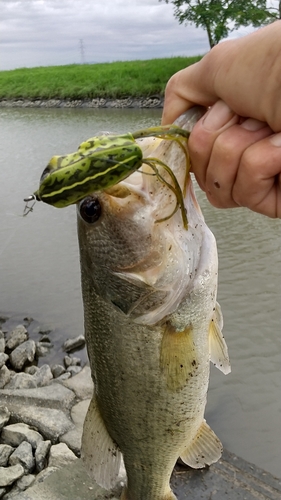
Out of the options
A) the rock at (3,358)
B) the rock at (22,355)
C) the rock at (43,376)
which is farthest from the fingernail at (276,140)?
the rock at (22,355)

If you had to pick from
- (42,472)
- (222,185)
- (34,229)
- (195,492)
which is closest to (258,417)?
(195,492)

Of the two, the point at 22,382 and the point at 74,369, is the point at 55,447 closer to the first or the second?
the point at 22,382

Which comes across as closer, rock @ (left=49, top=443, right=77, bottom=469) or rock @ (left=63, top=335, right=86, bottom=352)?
rock @ (left=49, top=443, right=77, bottom=469)

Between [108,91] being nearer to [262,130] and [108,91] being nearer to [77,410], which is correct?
[77,410]

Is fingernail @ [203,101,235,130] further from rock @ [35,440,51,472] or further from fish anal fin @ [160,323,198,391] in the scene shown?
rock @ [35,440,51,472]

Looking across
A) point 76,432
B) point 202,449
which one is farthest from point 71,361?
point 202,449

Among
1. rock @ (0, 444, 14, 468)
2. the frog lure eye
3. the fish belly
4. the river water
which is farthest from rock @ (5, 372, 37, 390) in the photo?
the frog lure eye
